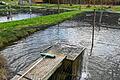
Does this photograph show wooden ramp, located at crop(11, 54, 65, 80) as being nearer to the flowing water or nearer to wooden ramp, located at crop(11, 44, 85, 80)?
wooden ramp, located at crop(11, 44, 85, 80)

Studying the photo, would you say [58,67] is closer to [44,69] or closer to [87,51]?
[44,69]

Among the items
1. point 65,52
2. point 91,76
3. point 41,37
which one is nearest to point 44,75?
point 65,52

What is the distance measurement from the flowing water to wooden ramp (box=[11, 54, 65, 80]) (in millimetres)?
3585

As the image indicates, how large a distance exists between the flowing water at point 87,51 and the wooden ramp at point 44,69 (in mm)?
3585

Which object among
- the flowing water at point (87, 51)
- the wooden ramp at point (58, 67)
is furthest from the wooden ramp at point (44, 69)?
the flowing water at point (87, 51)

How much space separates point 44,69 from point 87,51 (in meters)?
10.5

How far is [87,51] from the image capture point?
817 inches

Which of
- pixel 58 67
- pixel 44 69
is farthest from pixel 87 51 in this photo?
pixel 44 69

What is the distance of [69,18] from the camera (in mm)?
44844

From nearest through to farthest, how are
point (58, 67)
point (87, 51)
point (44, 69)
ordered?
point (44, 69)
point (58, 67)
point (87, 51)

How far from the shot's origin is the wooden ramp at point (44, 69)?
1004 centimetres

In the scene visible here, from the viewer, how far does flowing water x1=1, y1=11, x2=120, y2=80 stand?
1567 cm

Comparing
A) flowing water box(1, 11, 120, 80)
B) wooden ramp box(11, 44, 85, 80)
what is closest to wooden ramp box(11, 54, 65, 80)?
wooden ramp box(11, 44, 85, 80)

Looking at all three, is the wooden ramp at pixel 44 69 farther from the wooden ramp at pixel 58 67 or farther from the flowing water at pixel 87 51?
the flowing water at pixel 87 51
